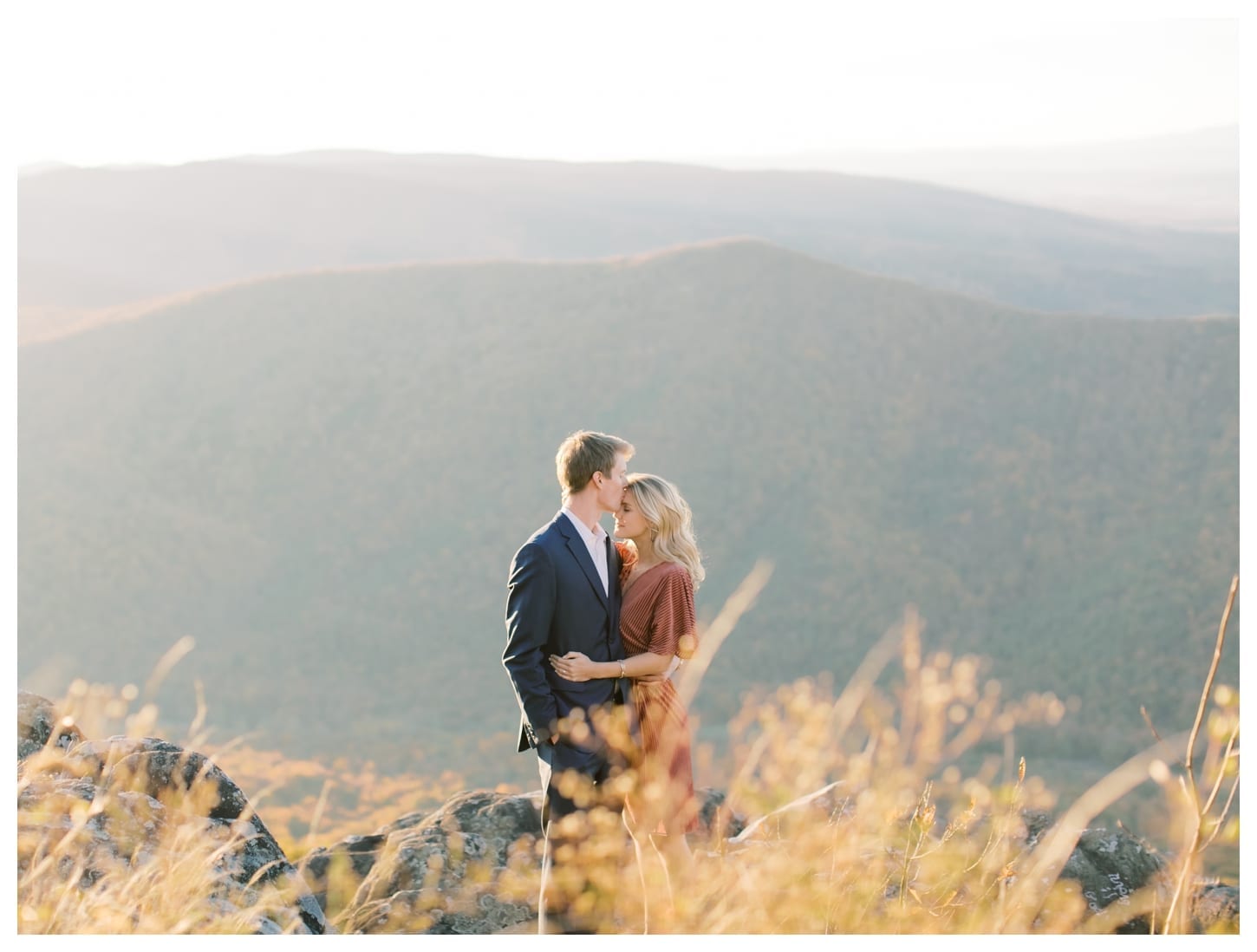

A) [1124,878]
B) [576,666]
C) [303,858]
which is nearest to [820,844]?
[576,666]

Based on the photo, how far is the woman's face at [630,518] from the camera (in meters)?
3.93

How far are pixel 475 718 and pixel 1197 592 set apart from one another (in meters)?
11.8

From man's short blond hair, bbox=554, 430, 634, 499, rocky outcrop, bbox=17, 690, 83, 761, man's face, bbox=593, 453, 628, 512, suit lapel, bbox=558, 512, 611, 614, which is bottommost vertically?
rocky outcrop, bbox=17, 690, 83, 761

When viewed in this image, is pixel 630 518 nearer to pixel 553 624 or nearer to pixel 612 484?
pixel 612 484

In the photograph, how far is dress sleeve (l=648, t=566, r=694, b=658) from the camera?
3836 mm

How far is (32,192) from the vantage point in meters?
80.0

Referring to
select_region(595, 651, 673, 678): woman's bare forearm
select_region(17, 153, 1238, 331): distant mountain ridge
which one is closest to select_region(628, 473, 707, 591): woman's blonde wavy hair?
select_region(595, 651, 673, 678): woman's bare forearm

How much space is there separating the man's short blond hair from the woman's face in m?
0.18

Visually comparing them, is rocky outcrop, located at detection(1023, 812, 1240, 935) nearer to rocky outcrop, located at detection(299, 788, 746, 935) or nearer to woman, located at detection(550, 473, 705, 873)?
rocky outcrop, located at detection(299, 788, 746, 935)

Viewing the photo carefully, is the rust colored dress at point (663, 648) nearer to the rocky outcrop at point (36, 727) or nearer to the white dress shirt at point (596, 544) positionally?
the white dress shirt at point (596, 544)

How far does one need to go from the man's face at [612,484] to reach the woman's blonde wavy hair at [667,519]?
9cm

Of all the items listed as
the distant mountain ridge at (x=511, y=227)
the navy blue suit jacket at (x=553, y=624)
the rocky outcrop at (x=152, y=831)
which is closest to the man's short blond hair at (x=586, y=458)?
the navy blue suit jacket at (x=553, y=624)
